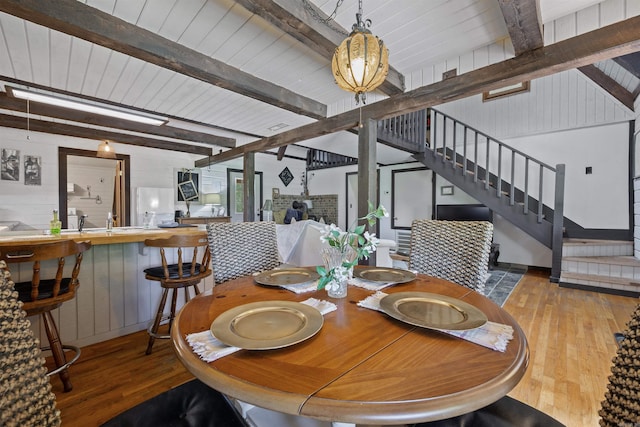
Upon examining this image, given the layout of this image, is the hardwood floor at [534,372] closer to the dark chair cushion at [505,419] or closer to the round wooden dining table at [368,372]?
the dark chair cushion at [505,419]

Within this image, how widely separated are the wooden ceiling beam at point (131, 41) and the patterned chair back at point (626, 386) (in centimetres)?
288

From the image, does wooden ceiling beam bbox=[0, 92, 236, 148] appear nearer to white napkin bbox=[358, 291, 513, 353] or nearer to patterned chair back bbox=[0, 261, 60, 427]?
patterned chair back bbox=[0, 261, 60, 427]

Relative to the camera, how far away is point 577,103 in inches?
179

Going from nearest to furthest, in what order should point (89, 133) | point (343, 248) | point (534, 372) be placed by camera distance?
1. point (343, 248)
2. point (534, 372)
3. point (89, 133)

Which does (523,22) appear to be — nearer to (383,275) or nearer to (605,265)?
(383,275)

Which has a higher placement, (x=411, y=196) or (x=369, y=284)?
(x=411, y=196)

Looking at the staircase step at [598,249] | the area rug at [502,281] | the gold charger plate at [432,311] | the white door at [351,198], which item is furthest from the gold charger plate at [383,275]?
the white door at [351,198]

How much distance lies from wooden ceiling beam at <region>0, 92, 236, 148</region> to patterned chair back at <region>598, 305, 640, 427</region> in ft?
17.5

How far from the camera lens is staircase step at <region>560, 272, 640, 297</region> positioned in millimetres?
3473

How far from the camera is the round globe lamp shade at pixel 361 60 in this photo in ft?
4.96

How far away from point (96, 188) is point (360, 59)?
762 centimetres

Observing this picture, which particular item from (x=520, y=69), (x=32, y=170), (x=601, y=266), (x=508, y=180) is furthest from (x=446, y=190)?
(x=32, y=170)

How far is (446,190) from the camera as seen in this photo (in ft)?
19.4

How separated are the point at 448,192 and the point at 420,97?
12.0 feet
